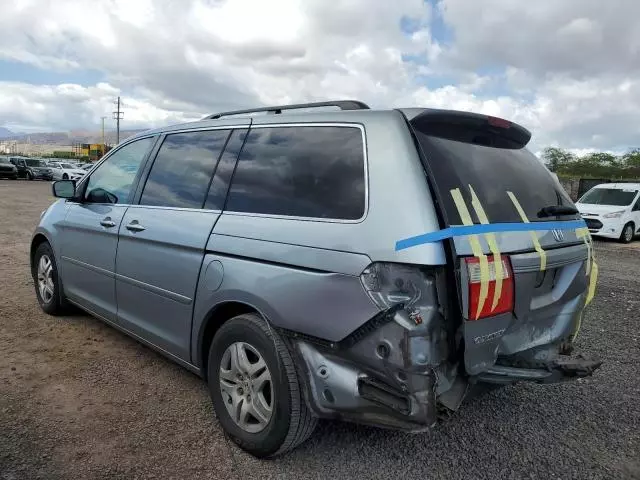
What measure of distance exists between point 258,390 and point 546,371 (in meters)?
1.50

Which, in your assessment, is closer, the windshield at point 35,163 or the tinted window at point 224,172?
the tinted window at point 224,172

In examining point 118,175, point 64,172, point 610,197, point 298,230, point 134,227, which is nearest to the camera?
point 298,230

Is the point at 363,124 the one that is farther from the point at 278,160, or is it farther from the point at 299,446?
the point at 299,446

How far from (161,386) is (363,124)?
2.31 metres

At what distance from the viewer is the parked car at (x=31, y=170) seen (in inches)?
1506

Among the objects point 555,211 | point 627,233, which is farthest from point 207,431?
point 627,233

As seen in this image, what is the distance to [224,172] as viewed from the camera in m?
3.09

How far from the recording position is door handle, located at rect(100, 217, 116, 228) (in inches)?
149

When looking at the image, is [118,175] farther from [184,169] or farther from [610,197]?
[610,197]

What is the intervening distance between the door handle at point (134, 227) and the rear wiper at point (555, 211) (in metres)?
2.58

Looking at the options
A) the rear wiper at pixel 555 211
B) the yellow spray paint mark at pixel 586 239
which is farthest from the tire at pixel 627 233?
the rear wiper at pixel 555 211

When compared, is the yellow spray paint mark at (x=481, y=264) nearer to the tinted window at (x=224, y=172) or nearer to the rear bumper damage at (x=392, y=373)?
the rear bumper damage at (x=392, y=373)

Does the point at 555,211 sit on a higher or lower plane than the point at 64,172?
higher

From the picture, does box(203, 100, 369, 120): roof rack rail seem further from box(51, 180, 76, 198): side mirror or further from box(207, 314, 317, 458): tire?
box(51, 180, 76, 198): side mirror
